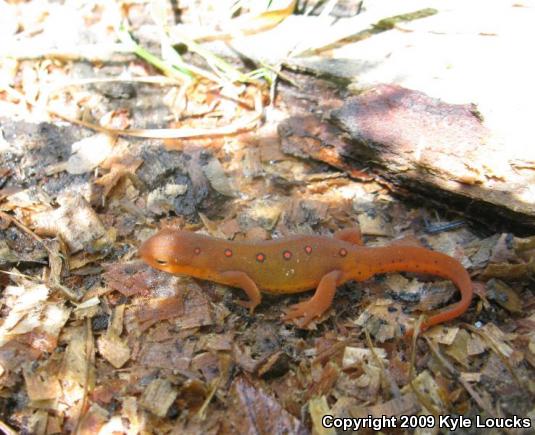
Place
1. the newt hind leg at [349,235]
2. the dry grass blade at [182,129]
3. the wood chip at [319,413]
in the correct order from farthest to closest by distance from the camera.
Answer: the dry grass blade at [182,129] → the newt hind leg at [349,235] → the wood chip at [319,413]

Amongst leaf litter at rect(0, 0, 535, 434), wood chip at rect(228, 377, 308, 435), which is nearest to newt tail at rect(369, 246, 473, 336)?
leaf litter at rect(0, 0, 535, 434)

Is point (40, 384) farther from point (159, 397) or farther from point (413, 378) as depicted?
→ point (413, 378)

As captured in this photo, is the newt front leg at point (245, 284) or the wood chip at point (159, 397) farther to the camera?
the newt front leg at point (245, 284)

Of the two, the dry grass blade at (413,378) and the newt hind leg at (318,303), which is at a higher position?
the newt hind leg at (318,303)

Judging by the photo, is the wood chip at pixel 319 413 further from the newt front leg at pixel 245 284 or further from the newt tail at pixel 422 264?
the newt tail at pixel 422 264

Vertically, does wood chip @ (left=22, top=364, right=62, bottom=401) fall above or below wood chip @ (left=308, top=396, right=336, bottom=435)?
above

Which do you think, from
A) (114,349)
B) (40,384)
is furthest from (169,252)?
(40,384)

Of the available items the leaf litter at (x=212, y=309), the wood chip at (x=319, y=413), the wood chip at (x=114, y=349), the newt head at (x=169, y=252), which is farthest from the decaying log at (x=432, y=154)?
the wood chip at (x=114, y=349)

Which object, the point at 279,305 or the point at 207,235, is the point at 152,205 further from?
the point at 279,305

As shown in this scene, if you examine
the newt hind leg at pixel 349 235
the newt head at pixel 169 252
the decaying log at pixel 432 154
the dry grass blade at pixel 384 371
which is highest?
the decaying log at pixel 432 154

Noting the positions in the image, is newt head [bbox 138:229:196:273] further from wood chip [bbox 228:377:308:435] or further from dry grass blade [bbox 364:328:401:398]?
dry grass blade [bbox 364:328:401:398]
